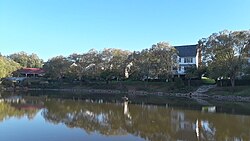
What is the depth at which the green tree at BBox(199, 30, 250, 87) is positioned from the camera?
4294 centimetres

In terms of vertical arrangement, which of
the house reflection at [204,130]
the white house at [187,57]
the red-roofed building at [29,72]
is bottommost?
the house reflection at [204,130]

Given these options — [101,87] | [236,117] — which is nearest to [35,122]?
[236,117]

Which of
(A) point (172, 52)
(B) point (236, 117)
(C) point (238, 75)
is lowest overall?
(B) point (236, 117)

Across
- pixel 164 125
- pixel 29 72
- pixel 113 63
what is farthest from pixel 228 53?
pixel 29 72

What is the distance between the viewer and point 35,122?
20.2m

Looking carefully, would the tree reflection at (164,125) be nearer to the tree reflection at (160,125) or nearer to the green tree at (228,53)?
the tree reflection at (160,125)

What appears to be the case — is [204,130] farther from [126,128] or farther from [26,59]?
[26,59]

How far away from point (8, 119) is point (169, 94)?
32.2 meters

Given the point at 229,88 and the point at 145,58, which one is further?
the point at 145,58

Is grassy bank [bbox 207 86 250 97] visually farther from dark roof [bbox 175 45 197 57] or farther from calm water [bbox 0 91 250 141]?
calm water [bbox 0 91 250 141]

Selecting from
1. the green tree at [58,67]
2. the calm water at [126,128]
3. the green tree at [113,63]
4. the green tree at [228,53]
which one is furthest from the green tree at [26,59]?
the calm water at [126,128]

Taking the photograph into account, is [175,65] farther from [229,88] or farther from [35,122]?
[35,122]

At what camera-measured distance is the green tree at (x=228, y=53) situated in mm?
42938

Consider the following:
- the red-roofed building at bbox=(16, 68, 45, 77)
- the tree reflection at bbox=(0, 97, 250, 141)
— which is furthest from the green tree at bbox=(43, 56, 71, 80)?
the tree reflection at bbox=(0, 97, 250, 141)
